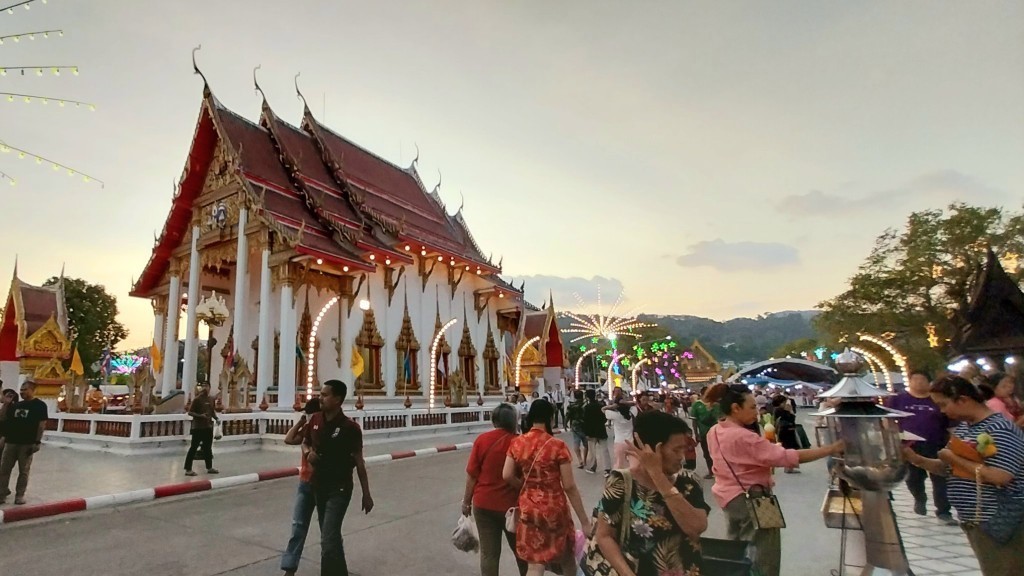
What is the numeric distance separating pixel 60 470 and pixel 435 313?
14.2 meters

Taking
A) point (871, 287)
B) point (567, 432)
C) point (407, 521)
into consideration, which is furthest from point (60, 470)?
point (871, 287)

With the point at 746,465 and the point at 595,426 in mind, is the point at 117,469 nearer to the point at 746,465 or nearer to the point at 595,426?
the point at 595,426

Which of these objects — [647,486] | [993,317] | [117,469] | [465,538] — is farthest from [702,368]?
[647,486]

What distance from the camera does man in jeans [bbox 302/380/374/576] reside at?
405 centimetres

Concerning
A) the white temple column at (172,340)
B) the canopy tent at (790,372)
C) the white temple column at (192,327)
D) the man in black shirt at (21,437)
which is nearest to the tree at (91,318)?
the white temple column at (172,340)

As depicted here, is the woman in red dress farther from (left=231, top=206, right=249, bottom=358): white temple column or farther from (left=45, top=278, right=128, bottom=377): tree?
(left=45, top=278, right=128, bottom=377): tree

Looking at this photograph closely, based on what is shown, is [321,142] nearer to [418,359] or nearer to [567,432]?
[418,359]

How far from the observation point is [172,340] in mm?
18016

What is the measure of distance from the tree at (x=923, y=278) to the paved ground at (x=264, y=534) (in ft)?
78.4

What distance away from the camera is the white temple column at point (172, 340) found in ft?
57.4

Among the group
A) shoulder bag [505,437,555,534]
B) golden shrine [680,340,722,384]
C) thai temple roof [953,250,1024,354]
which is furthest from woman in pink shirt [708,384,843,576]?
golden shrine [680,340,722,384]

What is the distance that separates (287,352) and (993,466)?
1527cm

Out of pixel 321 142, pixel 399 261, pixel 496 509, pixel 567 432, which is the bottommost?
pixel 567 432

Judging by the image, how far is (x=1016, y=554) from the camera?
2.84 meters
